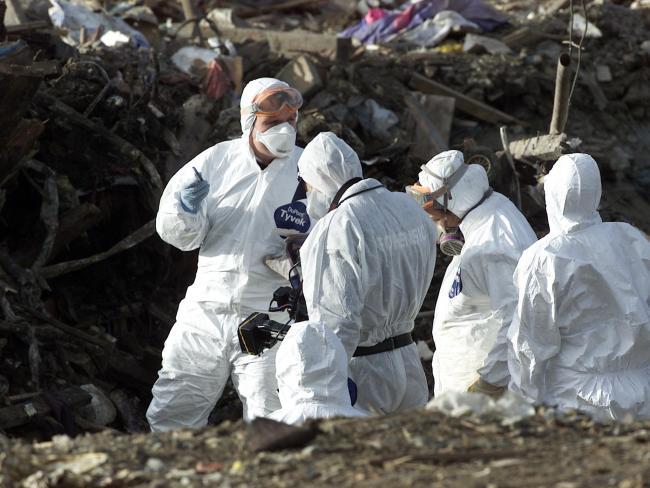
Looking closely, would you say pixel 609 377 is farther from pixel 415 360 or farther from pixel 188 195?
pixel 188 195

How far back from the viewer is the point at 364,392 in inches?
244

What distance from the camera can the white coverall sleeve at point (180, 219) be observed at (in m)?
6.82

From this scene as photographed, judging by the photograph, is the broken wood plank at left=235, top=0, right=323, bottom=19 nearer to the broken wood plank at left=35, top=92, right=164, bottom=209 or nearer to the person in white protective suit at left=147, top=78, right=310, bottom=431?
the broken wood plank at left=35, top=92, right=164, bottom=209

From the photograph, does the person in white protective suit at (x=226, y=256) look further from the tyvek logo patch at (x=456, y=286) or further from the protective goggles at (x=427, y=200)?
the tyvek logo patch at (x=456, y=286)

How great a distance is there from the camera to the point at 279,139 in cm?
706

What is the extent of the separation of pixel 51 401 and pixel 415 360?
2.29 metres

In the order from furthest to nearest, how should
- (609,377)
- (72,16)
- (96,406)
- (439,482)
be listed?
1. (72,16)
2. (96,406)
3. (609,377)
4. (439,482)

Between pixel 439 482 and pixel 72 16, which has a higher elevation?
pixel 72 16

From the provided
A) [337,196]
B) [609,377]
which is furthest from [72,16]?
[609,377]

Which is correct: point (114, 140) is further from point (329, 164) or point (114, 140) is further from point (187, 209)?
point (329, 164)

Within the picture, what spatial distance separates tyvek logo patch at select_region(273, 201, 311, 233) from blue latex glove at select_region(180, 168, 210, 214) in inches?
16.7

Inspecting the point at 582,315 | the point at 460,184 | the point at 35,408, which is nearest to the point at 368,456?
the point at 582,315

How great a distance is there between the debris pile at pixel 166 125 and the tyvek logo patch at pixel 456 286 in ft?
7.36

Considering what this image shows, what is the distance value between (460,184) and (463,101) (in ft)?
18.9
